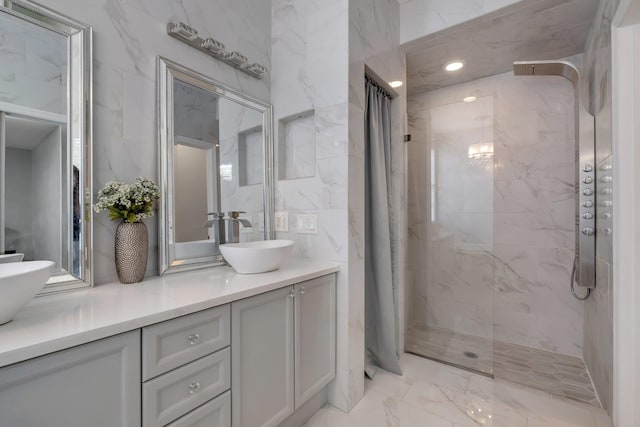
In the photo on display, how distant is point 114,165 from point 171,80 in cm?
54

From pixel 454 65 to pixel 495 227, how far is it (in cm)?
149

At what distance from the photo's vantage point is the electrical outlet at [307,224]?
1851 mm

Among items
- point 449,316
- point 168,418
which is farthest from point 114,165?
point 449,316

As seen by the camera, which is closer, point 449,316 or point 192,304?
point 192,304

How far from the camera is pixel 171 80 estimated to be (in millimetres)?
1512

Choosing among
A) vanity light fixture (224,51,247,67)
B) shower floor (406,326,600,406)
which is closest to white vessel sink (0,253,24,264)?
vanity light fixture (224,51,247,67)

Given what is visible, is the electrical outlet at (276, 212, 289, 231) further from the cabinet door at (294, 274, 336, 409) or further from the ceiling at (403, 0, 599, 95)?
the ceiling at (403, 0, 599, 95)

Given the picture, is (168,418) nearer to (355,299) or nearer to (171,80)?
(355,299)

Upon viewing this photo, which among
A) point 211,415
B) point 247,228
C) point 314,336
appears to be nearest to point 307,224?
point 247,228

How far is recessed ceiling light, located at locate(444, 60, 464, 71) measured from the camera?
248 cm

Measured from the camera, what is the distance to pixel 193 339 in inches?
40.1

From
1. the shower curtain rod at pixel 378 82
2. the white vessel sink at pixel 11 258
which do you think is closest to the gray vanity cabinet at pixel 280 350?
the white vessel sink at pixel 11 258

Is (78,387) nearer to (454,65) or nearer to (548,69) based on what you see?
(548,69)

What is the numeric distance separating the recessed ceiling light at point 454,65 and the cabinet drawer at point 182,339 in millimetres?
2632
